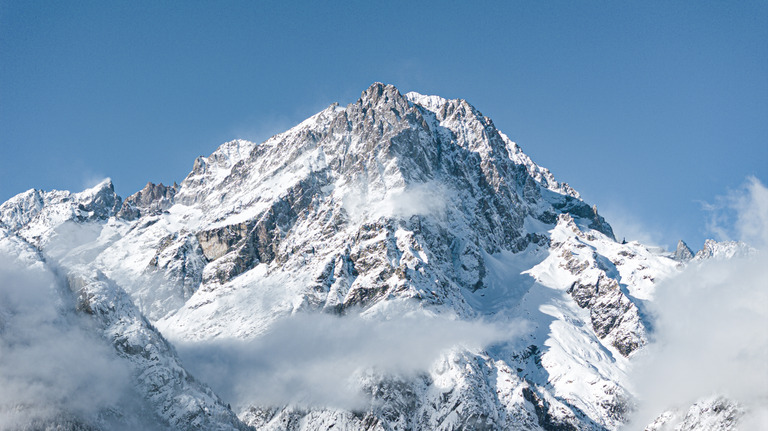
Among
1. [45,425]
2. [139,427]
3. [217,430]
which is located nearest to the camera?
[45,425]

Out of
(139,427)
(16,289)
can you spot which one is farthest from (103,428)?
(16,289)

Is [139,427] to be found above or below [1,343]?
below

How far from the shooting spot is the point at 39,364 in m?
180

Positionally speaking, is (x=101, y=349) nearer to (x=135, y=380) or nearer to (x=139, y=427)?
(x=135, y=380)

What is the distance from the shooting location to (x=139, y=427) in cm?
18588

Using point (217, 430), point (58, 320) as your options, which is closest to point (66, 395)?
point (58, 320)

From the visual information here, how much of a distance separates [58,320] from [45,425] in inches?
1356

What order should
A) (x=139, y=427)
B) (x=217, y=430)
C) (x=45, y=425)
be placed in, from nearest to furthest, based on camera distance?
1. (x=45, y=425)
2. (x=139, y=427)
3. (x=217, y=430)

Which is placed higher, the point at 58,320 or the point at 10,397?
the point at 58,320

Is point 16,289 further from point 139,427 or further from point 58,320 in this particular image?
point 139,427

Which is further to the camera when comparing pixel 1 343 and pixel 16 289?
pixel 16 289

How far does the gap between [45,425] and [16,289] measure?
1688 inches

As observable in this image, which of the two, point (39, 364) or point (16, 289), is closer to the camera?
point (39, 364)

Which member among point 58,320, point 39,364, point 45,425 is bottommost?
point 45,425
